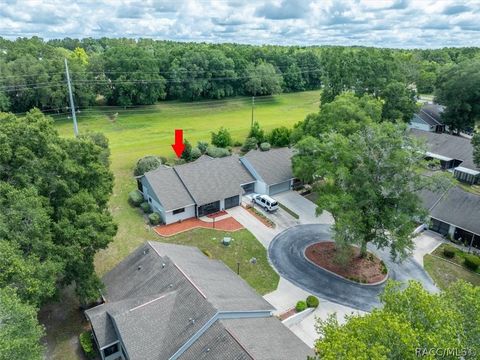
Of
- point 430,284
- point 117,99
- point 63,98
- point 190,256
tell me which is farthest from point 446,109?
point 63,98

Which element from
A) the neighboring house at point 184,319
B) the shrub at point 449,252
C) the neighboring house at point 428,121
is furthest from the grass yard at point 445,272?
the neighboring house at point 428,121

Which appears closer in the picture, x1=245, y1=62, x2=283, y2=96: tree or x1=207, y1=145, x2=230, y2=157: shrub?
x1=207, y1=145, x2=230, y2=157: shrub

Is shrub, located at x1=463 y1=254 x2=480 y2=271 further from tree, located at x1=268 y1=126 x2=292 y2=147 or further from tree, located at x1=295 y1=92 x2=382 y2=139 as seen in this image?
tree, located at x1=268 y1=126 x2=292 y2=147

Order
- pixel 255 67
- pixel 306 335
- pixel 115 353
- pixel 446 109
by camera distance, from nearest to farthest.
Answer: pixel 115 353, pixel 306 335, pixel 446 109, pixel 255 67

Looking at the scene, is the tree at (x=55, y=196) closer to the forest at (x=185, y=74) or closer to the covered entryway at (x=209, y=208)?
the covered entryway at (x=209, y=208)

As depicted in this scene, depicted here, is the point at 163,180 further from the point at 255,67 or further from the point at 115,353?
the point at 255,67

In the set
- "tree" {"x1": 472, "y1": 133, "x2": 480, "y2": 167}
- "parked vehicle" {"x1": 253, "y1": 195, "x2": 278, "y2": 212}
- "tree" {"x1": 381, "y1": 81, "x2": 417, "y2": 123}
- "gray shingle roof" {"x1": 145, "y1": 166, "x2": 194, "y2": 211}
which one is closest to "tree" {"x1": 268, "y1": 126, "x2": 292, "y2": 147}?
"tree" {"x1": 381, "y1": 81, "x2": 417, "y2": 123}
